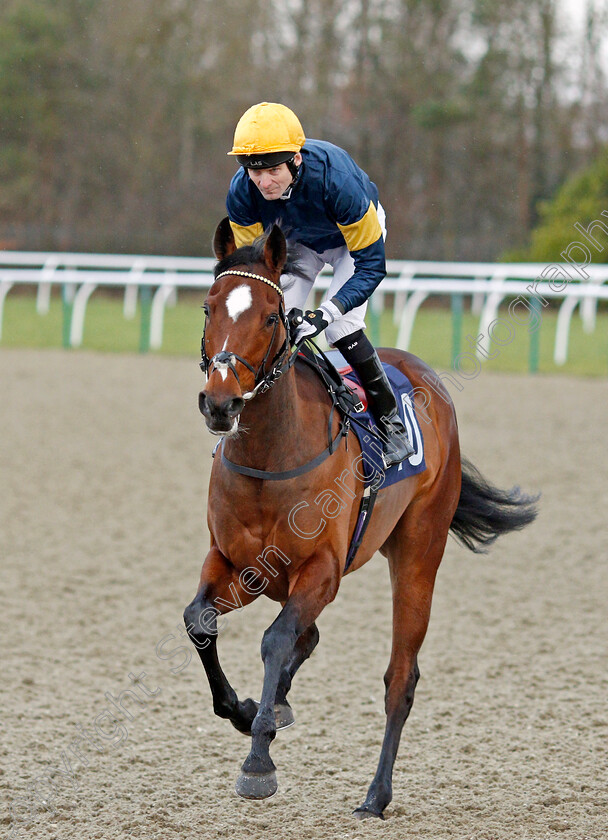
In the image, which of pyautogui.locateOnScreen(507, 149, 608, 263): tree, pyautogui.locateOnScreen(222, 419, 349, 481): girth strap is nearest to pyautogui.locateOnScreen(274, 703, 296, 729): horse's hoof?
pyautogui.locateOnScreen(222, 419, 349, 481): girth strap

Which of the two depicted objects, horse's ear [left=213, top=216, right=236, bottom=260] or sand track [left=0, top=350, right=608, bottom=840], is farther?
sand track [left=0, top=350, right=608, bottom=840]

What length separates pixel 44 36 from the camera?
29.6 m

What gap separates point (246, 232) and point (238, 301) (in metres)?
0.68

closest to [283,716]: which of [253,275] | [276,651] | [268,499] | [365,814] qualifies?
[276,651]

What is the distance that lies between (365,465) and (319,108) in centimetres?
2580

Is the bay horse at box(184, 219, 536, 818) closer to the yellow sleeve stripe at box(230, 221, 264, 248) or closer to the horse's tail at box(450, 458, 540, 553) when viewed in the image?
the yellow sleeve stripe at box(230, 221, 264, 248)

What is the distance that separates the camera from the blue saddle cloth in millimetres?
3846

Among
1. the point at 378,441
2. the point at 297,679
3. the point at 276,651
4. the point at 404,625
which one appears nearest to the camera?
the point at 276,651

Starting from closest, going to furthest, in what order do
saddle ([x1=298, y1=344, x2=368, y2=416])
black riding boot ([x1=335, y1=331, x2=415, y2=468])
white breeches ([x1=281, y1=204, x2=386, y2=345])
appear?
white breeches ([x1=281, y1=204, x2=386, y2=345]) → saddle ([x1=298, y1=344, x2=368, y2=416]) → black riding boot ([x1=335, y1=331, x2=415, y2=468])

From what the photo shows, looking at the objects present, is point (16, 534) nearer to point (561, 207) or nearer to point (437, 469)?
point (437, 469)

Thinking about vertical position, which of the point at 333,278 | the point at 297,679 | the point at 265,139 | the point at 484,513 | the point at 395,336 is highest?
the point at 265,139

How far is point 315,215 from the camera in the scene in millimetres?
3621

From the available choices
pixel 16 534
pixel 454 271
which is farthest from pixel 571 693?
pixel 454 271

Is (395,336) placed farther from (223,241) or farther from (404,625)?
(223,241)
